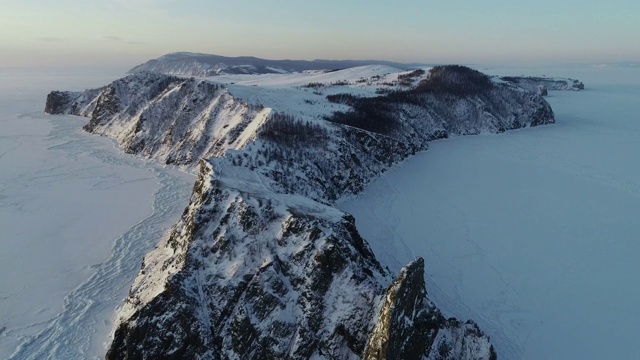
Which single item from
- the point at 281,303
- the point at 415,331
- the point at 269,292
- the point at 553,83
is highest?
the point at 269,292

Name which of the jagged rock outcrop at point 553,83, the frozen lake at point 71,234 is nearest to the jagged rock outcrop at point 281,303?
the frozen lake at point 71,234

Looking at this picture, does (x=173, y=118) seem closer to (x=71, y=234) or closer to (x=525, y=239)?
(x=71, y=234)

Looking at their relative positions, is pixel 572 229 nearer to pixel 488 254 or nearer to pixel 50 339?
pixel 488 254

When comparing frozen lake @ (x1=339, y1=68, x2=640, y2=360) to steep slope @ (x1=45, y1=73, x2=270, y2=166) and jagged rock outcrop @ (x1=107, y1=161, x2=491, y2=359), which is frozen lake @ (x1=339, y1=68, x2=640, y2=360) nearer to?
jagged rock outcrop @ (x1=107, y1=161, x2=491, y2=359)

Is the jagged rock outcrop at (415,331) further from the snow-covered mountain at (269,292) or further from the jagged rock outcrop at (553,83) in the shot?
the jagged rock outcrop at (553,83)

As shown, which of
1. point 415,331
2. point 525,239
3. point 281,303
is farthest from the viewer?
point 525,239

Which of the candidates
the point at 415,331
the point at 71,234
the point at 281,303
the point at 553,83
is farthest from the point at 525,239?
the point at 553,83
